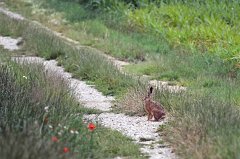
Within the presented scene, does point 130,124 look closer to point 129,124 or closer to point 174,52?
point 129,124

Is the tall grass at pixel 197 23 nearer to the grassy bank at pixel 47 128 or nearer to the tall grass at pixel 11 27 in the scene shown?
the tall grass at pixel 11 27

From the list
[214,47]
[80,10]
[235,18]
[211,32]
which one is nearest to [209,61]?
[214,47]

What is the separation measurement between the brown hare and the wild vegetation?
6.1 inches

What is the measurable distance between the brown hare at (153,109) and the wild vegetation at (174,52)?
0.16 metres

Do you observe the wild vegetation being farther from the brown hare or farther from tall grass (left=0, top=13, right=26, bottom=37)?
tall grass (left=0, top=13, right=26, bottom=37)

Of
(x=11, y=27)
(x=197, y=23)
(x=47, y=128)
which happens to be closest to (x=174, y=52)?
(x=197, y=23)

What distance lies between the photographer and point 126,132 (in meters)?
8.25

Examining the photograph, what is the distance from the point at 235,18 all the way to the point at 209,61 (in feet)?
12.6

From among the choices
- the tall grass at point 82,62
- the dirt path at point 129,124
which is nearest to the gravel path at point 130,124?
the dirt path at point 129,124

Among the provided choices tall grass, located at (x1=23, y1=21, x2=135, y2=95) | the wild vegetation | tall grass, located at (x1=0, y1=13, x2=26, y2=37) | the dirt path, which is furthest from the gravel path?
tall grass, located at (x1=0, y1=13, x2=26, y2=37)

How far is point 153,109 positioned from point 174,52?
6353 mm

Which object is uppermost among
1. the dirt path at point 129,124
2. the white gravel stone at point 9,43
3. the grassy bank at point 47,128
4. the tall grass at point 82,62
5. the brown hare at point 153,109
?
the grassy bank at point 47,128

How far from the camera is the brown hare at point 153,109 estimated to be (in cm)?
860

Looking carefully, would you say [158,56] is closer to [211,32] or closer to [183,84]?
[211,32]
